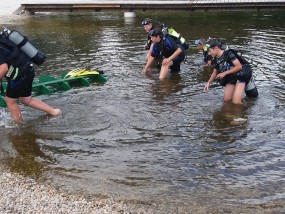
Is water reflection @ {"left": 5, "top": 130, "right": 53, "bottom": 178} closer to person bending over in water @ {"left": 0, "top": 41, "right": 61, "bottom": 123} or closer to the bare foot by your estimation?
person bending over in water @ {"left": 0, "top": 41, "right": 61, "bottom": 123}

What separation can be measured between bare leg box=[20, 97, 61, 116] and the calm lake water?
0.18 metres

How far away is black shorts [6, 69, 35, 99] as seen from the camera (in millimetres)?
7246

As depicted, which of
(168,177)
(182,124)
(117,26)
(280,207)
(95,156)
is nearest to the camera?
(280,207)

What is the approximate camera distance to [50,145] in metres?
7.00

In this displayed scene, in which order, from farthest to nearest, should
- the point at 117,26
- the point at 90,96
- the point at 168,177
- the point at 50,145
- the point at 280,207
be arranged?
the point at 117,26 < the point at 90,96 < the point at 50,145 < the point at 168,177 < the point at 280,207

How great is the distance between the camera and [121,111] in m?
8.55

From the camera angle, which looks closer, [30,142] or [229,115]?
[30,142]

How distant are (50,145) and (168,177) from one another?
2.26 metres

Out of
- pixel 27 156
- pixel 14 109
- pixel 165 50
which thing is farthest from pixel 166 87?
pixel 27 156

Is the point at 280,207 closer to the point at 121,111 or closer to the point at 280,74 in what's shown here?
the point at 121,111

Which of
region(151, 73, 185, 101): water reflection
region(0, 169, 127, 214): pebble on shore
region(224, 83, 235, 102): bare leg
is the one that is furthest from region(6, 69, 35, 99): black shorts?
region(224, 83, 235, 102): bare leg

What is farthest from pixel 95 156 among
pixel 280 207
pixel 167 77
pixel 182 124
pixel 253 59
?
pixel 253 59

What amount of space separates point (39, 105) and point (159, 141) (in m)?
2.50

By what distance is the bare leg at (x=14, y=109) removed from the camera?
751cm
